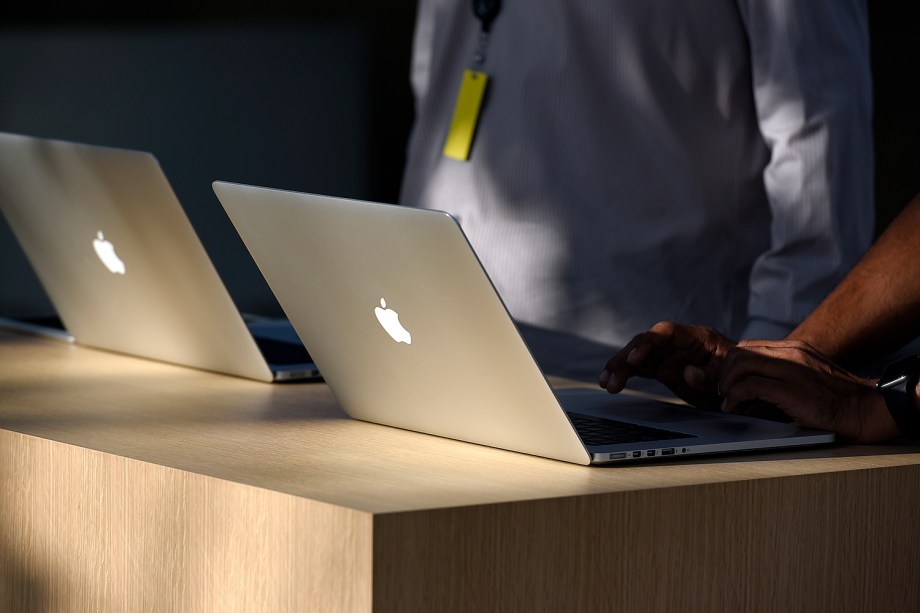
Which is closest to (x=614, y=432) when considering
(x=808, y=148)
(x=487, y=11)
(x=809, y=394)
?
(x=809, y=394)

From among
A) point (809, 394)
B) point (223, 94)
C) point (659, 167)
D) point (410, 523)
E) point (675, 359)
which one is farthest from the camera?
point (223, 94)

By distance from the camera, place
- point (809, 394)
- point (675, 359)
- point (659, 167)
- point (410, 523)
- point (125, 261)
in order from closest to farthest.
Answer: point (410, 523) < point (809, 394) < point (675, 359) < point (125, 261) < point (659, 167)

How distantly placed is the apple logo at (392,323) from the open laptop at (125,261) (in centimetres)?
32

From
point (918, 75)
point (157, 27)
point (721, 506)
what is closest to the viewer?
point (721, 506)

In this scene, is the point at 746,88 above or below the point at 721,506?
above

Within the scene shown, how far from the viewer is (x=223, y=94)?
4551 mm

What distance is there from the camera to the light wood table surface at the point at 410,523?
1.00 meters

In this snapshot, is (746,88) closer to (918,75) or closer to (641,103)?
(641,103)

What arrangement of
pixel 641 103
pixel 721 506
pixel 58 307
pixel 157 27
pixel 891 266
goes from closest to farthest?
pixel 721 506 → pixel 891 266 → pixel 58 307 → pixel 641 103 → pixel 157 27

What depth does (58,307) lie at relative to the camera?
1.85 m

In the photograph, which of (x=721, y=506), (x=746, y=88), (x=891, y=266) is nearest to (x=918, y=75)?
(x=746, y=88)

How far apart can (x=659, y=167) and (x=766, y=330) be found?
31 cm

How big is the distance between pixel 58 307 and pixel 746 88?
1.04 meters

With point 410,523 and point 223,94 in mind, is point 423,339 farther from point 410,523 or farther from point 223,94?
point 223,94
